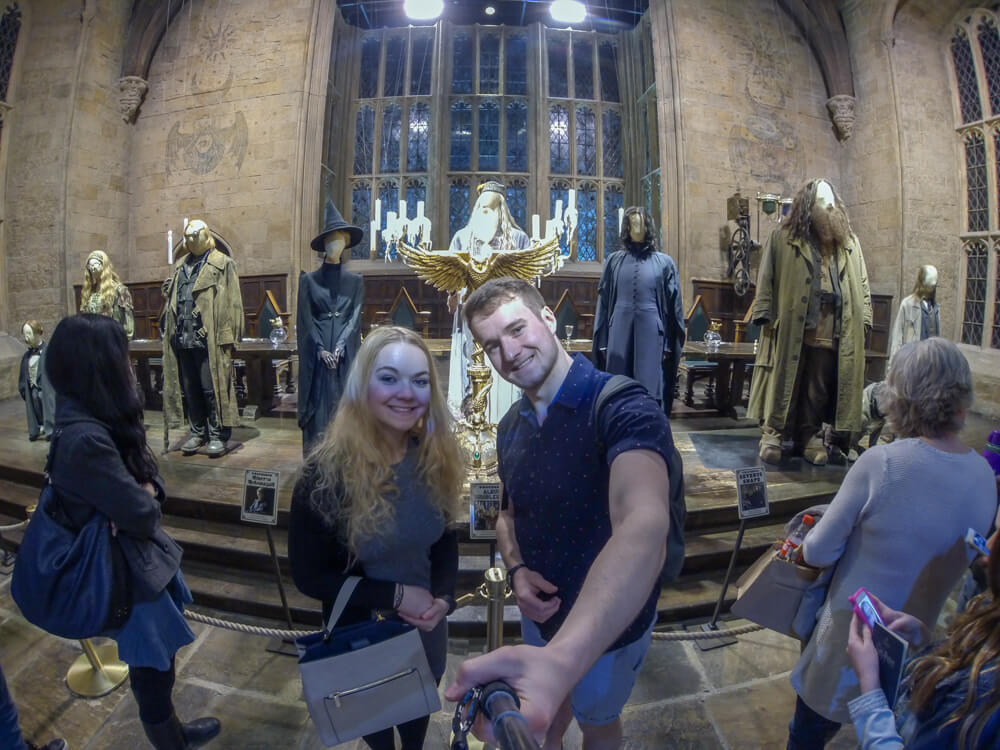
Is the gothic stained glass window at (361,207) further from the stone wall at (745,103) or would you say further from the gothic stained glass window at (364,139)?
the stone wall at (745,103)

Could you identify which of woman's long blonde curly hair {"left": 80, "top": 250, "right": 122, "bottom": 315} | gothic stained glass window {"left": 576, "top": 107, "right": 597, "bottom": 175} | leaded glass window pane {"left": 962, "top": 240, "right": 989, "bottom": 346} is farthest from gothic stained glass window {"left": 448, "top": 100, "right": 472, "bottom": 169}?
leaded glass window pane {"left": 962, "top": 240, "right": 989, "bottom": 346}

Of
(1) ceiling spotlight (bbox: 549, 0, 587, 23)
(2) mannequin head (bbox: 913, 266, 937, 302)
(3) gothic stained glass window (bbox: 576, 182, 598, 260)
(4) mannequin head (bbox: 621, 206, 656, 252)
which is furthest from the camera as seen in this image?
(3) gothic stained glass window (bbox: 576, 182, 598, 260)

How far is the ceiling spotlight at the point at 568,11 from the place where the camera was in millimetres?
8781

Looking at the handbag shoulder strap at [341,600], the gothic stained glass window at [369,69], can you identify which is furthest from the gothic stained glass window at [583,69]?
the handbag shoulder strap at [341,600]

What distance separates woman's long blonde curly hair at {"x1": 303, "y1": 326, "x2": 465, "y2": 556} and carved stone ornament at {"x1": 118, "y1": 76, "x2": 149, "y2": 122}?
5.87 metres

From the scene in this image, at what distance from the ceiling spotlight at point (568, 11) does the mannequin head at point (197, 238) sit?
8.62 metres

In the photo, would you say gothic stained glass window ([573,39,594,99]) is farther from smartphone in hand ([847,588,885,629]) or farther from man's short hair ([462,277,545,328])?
smartphone in hand ([847,588,885,629])

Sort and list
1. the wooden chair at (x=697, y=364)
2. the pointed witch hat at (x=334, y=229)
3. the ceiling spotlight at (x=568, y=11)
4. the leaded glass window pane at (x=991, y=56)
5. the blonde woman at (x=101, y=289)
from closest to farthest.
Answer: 1. the pointed witch hat at (x=334, y=229)
2. the blonde woman at (x=101, y=289)
3. the leaded glass window pane at (x=991, y=56)
4. the wooden chair at (x=697, y=364)
5. the ceiling spotlight at (x=568, y=11)

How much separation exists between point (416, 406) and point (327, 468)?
10.4 inches

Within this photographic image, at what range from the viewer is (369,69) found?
30.6 ft

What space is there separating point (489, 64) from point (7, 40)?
24.5ft

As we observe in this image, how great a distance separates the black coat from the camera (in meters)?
1.21

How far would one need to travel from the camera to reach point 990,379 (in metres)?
5.13

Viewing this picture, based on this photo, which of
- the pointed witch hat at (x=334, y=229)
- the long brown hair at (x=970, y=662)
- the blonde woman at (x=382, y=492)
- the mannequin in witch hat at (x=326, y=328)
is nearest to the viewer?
the long brown hair at (x=970, y=662)
